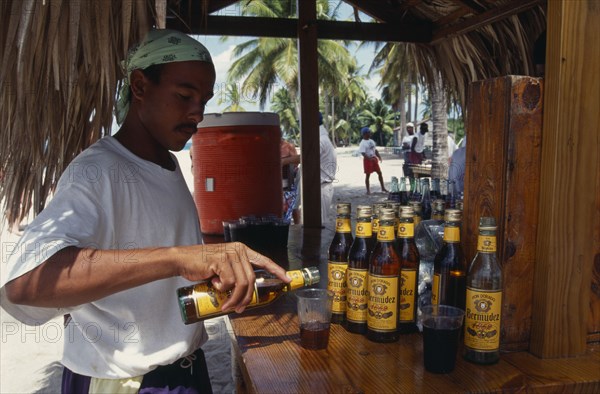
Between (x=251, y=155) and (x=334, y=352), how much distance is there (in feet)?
6.20

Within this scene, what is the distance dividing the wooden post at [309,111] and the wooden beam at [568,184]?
2.59 metres

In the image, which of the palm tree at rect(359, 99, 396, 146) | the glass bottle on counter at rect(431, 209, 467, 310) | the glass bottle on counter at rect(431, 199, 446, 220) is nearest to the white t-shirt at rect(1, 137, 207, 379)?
the glass bottle on counter at rect(431, 209, 467, 310)

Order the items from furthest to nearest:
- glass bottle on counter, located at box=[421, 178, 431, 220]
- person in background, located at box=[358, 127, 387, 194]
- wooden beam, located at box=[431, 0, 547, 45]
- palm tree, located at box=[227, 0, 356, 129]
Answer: palm tree, located at box=[227, 0, 356, 129]
person in background, located at box=[358, 127, 387, 194]
wooden beam, located at box=[431, 0, 547, 45]
glass bottle on counter, located at box=[421, 178, 431, 220]

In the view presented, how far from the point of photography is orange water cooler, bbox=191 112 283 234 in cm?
303

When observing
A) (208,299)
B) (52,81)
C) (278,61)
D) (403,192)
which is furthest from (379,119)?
(208,299)

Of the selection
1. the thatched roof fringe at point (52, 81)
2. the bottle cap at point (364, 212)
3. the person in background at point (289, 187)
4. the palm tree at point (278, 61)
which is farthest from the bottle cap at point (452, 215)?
the palm tree at point (278, 61)

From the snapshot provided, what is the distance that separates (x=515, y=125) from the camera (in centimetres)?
127

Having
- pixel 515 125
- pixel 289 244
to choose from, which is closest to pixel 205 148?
pixel 289 244

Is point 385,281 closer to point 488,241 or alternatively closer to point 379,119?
point 488,241

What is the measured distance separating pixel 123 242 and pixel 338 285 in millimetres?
659

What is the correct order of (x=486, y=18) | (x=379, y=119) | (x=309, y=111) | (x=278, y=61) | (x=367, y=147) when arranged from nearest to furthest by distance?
(x=486, y=18) → (x=309, y=111) → (x=367, y=147) → (x=278, y=61) → (x=379, y=119)

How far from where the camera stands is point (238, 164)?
3.05m

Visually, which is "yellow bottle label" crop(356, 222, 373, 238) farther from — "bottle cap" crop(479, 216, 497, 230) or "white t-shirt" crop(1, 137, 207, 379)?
"white t-shirt" crop(1, 137, 207, 379)

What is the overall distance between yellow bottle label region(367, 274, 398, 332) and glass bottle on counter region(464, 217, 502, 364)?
0.20m
